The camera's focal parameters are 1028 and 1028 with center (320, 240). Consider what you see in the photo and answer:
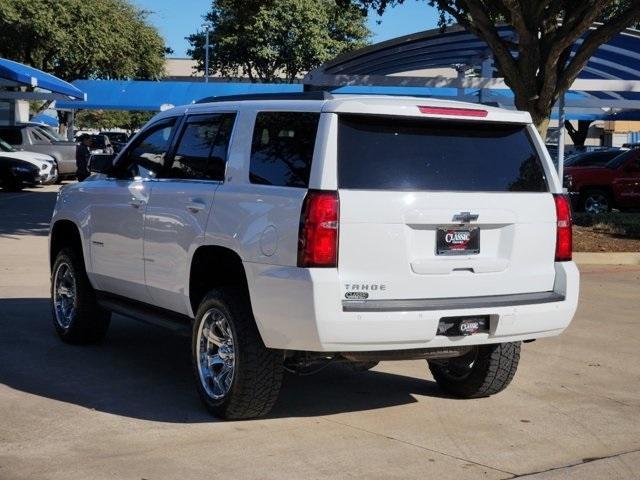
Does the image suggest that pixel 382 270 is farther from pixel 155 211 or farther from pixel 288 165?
pixel 155 211

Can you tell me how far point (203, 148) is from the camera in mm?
6980

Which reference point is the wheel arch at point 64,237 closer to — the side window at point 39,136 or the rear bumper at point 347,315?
the rear bumper at point 347,315

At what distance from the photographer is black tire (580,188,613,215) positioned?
79.0 ft

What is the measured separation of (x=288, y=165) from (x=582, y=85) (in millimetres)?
16113

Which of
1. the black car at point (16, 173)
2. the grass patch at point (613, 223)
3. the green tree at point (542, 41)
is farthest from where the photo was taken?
the black car at point (16, 173)

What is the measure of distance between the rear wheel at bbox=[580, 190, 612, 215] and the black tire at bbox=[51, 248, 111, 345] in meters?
17.6

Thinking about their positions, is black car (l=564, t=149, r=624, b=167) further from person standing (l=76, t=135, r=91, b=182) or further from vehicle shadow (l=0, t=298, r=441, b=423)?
vehicle shadow (l=0, t=298, r=441, b=423)

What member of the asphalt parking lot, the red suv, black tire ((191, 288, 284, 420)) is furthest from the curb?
black tire ((191, 288, 284, 420))

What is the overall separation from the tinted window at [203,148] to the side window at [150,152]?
0.25m

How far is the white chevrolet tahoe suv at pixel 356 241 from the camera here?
226 inches

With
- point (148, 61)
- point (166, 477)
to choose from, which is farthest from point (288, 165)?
point (148, 61)

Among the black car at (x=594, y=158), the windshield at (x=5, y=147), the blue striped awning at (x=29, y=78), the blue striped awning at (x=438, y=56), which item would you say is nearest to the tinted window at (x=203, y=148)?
the blue striped awning at (x=438, y=56)

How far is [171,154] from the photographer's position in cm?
A: 735

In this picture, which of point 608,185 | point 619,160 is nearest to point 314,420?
point 608,185
